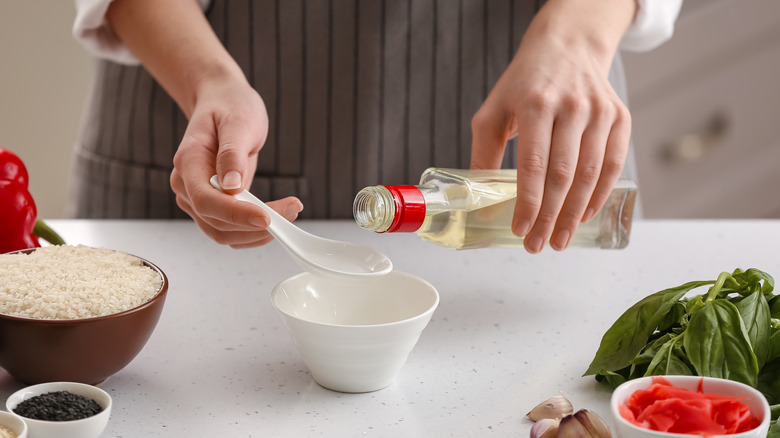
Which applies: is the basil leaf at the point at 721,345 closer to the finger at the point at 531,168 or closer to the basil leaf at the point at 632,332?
the basil leaf at the point at 632,332

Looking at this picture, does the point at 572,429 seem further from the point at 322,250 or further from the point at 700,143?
the point at 700,143

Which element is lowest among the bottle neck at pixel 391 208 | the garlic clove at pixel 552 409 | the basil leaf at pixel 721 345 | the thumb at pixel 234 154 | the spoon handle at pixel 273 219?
the garlic clove at pixel 552 409

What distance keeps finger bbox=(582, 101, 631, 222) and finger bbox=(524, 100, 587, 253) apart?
5 cm

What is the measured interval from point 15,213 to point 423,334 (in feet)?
1.61

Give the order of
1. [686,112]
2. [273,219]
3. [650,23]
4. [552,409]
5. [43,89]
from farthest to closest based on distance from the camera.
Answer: [686,112] < [43,89] < [650,23] < [273,219] < [552,409]

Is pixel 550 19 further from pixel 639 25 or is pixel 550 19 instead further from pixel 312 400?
pixel 312 400

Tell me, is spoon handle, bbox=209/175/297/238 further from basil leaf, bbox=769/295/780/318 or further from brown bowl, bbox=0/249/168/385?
basil leaf, bbox=769/295/780/318

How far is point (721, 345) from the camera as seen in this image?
63cm

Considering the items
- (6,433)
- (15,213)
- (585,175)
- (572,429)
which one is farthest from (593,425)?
(15,213)

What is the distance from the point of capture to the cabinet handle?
2.63m

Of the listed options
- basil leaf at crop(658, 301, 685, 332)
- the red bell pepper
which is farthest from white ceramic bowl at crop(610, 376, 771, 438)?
the red bell pepper

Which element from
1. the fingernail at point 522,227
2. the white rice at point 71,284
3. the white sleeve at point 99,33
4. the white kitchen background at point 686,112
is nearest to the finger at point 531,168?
the fingernail at point 522,227

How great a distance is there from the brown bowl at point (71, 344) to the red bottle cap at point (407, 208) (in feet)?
0.73

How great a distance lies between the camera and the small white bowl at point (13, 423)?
0.58 metres
